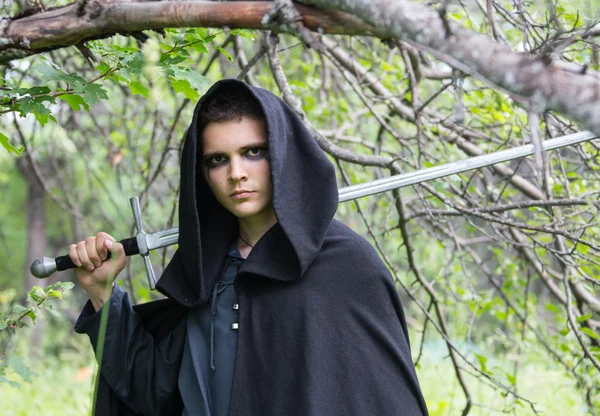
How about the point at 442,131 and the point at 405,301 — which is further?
the point at 405,301

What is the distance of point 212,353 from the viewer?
8.06 feet

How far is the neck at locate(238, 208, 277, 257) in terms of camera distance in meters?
2.56

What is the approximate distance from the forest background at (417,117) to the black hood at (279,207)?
0.23 metres

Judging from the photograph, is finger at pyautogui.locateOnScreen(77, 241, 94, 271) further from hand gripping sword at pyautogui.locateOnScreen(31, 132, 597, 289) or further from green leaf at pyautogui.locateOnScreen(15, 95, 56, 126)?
green leaf at pyautogui.locateOnScreen(15, 95, 56, 126)

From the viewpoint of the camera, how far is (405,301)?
1231 cm

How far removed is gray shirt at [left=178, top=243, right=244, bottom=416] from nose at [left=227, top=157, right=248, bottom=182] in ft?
1.26

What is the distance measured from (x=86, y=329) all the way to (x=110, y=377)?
0.64 ft

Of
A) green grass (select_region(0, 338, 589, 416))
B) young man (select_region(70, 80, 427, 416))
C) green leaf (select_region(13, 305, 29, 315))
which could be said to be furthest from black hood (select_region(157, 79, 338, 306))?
green grass (select_region(0, 338, 589, 416))

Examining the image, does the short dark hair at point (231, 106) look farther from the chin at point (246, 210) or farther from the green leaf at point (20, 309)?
the green leaf at point (20, 309)

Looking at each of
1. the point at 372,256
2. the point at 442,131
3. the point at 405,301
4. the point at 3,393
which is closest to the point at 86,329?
the point at 372,256

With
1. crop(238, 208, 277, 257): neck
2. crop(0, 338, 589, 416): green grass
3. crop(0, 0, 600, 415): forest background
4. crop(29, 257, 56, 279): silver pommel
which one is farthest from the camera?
crop(0, 338, 589, 416): green grass

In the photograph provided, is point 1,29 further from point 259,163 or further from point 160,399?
point 160,399

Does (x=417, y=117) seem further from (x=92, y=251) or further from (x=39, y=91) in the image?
(x=39, y=91)

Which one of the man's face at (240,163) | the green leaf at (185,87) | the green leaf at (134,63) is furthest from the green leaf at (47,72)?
→ the man's face at (240,163)
